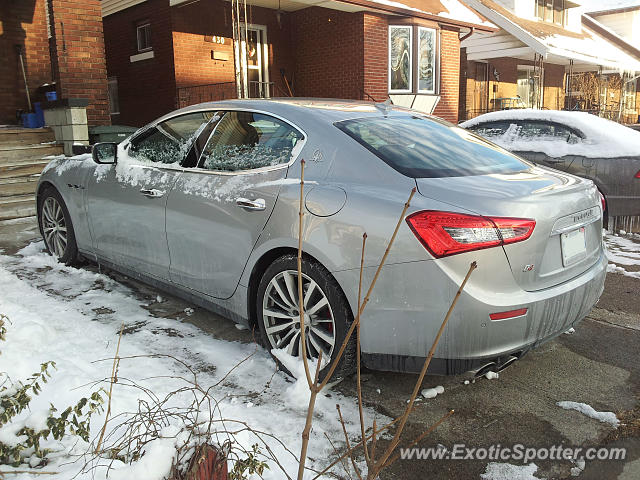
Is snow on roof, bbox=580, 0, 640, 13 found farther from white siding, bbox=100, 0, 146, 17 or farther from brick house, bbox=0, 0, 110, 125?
brick house, bbox=0, 0, 110, 125

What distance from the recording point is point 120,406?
2.65 m

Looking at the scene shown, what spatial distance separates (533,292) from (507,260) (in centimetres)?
26

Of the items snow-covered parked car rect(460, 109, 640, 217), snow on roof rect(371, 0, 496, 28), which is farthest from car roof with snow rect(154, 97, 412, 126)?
snow on roof rect(371, 0, 496, 28)

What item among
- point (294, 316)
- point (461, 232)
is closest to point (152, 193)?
point (294, 316)

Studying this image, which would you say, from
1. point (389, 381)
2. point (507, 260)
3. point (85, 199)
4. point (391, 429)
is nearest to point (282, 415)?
point (391, 429)

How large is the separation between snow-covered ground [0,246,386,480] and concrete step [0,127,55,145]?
5257 mm

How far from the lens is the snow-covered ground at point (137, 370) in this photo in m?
2.36

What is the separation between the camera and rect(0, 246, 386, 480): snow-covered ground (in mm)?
2359

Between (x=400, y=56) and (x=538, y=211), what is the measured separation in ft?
42.2

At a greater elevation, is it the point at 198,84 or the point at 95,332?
the point at 198,84

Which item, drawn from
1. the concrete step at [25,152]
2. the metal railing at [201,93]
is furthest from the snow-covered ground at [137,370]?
the metal railing at [201,93]

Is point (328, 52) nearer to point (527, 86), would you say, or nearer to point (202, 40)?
point (202, 40)

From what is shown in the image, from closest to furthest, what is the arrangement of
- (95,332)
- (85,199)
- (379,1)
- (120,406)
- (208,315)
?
(120,406)
(95,332)
(208,315)
(85,199)
(379,1)

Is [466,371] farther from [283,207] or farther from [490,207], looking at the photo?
[283,207]
